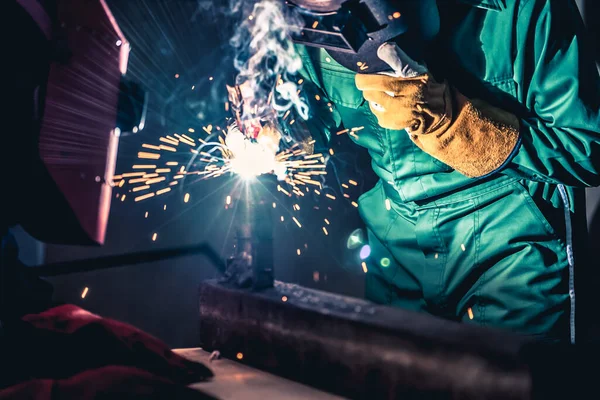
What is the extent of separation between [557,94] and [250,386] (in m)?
1.55

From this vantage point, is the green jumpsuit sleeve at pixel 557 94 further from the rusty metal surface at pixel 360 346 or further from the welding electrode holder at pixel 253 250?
the welding electrode holder at pixel 253 250

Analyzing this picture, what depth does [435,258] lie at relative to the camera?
2301 mm

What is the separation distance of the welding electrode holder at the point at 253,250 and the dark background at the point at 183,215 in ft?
3.19

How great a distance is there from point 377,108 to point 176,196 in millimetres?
2385

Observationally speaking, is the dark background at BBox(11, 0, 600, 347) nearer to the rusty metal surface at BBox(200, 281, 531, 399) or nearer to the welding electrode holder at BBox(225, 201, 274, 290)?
the welding electrode holder at BBox(225, 201, 274, 290)

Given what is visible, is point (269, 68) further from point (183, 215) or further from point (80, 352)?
point (183, 215)

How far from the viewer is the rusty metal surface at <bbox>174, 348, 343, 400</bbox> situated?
1665mm

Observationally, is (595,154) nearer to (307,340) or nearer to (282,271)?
(307,340)

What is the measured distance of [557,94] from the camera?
1.80 metres

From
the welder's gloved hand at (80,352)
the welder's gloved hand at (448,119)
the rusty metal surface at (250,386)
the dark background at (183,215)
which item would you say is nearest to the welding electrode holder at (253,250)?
the rusty metal surface at (250,386)

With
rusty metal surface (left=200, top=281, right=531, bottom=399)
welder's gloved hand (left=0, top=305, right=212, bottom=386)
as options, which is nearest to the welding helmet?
welder's gloved hand (left=0, top=305, right=212, bottom=386)

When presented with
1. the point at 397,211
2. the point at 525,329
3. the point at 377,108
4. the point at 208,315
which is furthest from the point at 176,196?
the point at 525,329

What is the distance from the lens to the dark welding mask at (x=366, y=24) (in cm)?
155

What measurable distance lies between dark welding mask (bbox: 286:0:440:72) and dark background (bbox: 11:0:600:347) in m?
1.38
